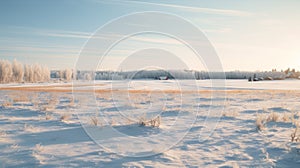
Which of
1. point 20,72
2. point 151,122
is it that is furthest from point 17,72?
point 151,122

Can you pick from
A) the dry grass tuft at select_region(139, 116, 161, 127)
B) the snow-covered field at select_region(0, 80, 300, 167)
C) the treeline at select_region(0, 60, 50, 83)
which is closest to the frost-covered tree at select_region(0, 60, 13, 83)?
the treeline at select_region(0, 60, 50, 83)

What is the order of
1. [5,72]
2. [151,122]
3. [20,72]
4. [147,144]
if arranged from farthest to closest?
[20,72] → [5,72] → [151,122] → [147,144]

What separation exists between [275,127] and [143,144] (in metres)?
4.48

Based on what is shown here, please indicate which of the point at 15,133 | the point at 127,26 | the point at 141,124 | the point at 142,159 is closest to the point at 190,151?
the point at 142,159

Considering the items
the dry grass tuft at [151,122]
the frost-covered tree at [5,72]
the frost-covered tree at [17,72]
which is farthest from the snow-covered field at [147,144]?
the frost-covered tree at [17,72]

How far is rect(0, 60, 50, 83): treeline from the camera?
72.3 meters

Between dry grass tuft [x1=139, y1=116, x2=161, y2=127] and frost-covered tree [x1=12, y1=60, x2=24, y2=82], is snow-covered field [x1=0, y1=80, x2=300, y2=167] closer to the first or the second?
dry grass tuft [x1=139, y1=116, x2=161, y2=127]

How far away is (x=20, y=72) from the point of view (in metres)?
78.2

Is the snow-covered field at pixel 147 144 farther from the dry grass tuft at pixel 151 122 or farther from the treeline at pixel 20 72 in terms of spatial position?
the treeline at pixel 20 72

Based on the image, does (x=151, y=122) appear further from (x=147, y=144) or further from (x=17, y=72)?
(x=17, y=72)

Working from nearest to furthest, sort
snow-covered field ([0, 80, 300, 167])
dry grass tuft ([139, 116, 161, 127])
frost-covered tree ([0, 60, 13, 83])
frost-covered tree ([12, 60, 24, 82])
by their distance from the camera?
1. snow-covered field ([0, 80, 300, 167])
2. dry grass tuft ([139, 116, 161, 127])
3. frost-covered tree ([0, 60, 13, 83])
4. frost-covered tree ([12, 60, 24, 82])

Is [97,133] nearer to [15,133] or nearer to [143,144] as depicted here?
[143,144]

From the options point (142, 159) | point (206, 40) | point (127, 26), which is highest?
point (127, 26)

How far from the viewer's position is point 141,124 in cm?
714
